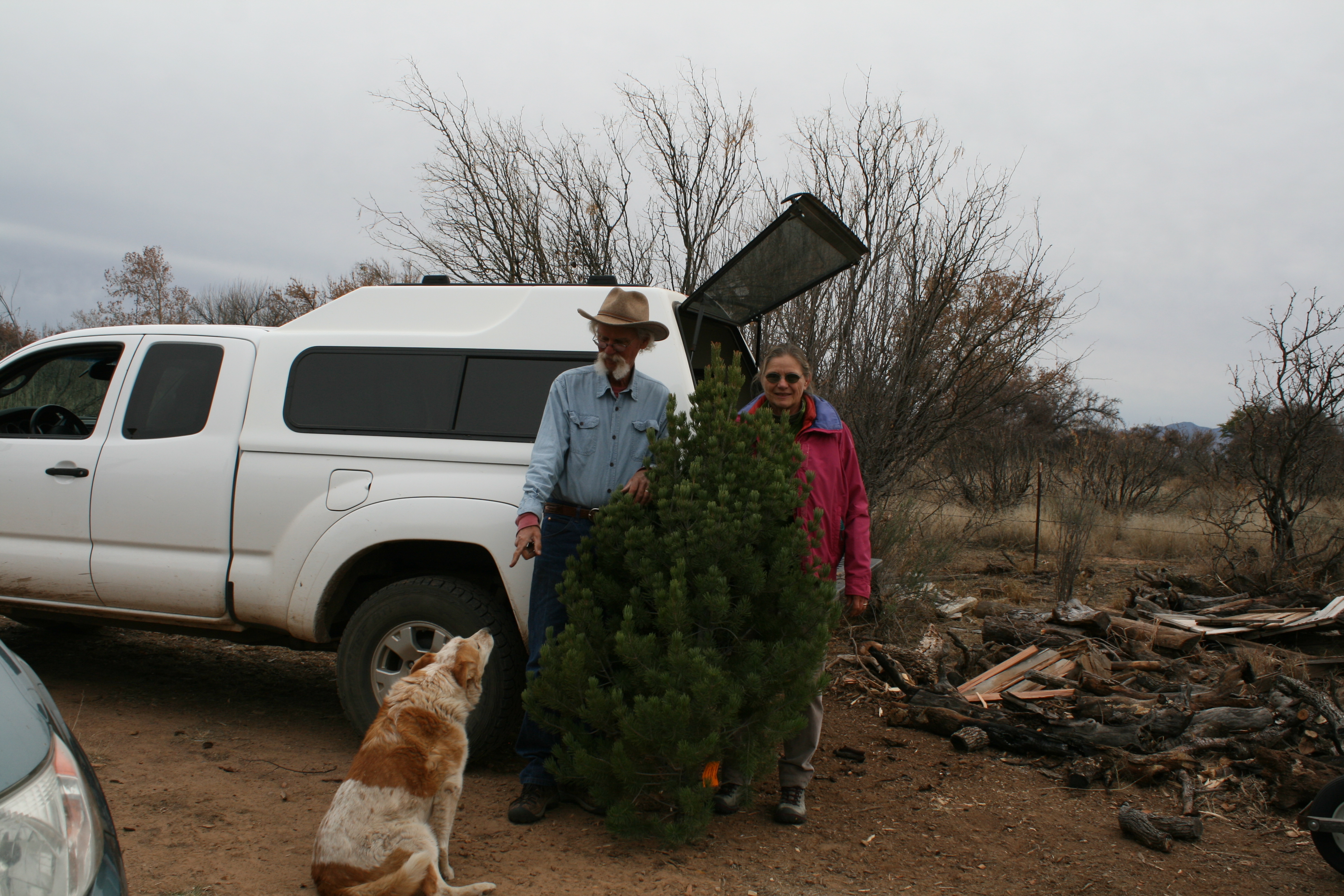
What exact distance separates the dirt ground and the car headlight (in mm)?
1397

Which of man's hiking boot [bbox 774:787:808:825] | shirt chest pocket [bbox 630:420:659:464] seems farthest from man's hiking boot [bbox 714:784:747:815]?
shirt chest pocket [bbox 630:420:659:464]

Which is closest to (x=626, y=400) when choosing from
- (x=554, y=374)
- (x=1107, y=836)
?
(x=554, y=374)

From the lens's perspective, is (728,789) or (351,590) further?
(351,590)

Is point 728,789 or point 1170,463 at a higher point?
point 1170,463

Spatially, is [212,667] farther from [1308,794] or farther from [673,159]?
[673,159]

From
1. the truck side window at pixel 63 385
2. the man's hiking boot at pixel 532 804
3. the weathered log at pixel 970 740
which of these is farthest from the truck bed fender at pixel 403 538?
Result: the weathered log at pixel 970 740

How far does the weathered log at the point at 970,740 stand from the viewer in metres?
4.64

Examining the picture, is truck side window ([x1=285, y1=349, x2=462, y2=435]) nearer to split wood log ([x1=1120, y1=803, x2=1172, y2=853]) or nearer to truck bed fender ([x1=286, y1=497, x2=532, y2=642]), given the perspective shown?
truck bed fender ([x1=286, y1=497, x2=532, y2=642])

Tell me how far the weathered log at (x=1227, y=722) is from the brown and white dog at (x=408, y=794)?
3.89 meters

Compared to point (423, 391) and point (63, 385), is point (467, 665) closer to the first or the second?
point (423, 391)

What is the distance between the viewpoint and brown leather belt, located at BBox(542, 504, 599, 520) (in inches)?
141

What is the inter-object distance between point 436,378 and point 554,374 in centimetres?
58

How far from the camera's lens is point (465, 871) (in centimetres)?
307

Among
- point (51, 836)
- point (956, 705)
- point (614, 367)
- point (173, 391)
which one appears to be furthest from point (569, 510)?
point (956, 705)
